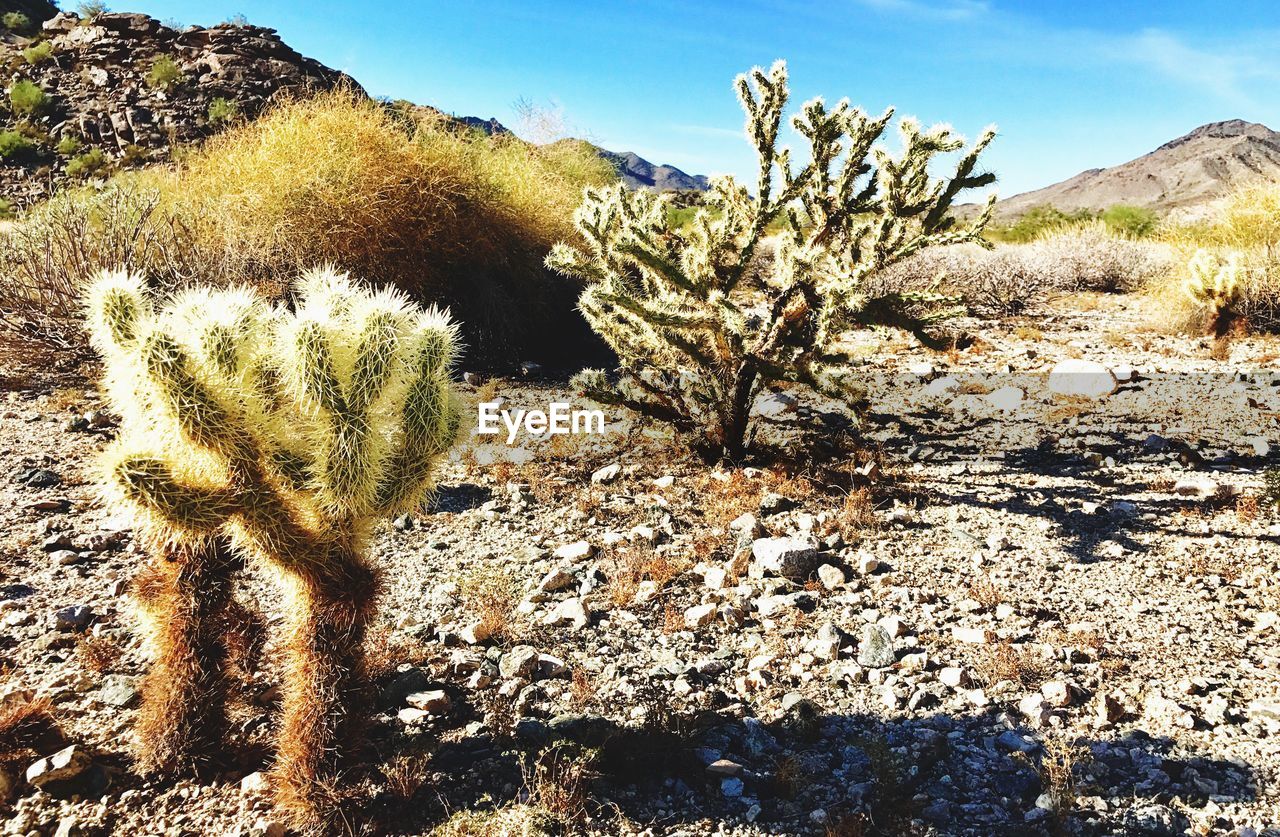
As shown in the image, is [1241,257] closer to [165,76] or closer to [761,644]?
[761,644]

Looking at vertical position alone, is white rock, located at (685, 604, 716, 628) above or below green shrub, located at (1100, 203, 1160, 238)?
below

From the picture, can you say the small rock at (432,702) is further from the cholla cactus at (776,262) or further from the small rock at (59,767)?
the cholla cactus at (776,262)

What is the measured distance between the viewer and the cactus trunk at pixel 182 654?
253 cm

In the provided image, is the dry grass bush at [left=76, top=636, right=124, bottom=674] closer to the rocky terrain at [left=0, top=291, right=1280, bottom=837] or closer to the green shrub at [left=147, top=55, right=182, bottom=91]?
the rocky terrain at [left=0, top=291, right=1280, bottom=837]

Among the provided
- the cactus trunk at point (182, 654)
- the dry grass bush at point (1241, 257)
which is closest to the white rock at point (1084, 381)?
the dry grass bush at point (1241, 257)

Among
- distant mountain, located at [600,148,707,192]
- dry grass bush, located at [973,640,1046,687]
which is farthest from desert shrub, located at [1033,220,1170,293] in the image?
distant mountain, located at [600,148,707,192]

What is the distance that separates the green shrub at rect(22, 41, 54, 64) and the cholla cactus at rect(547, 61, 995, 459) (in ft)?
68.7

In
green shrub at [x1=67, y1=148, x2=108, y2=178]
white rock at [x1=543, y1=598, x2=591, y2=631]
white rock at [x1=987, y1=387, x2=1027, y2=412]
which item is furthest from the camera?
green shrub at [x1=67, y1=148, x2=108, y2=178]

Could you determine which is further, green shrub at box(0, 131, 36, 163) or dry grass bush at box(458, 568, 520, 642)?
green shrub at box(0, 131, 36, 163)

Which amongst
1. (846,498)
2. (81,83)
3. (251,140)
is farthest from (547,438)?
(81,83)

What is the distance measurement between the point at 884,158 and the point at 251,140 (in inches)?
289

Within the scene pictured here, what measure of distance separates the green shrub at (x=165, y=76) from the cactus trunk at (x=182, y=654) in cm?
Answer: 1867

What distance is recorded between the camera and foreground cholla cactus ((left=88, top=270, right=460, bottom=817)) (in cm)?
231

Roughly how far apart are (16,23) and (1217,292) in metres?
32.5
